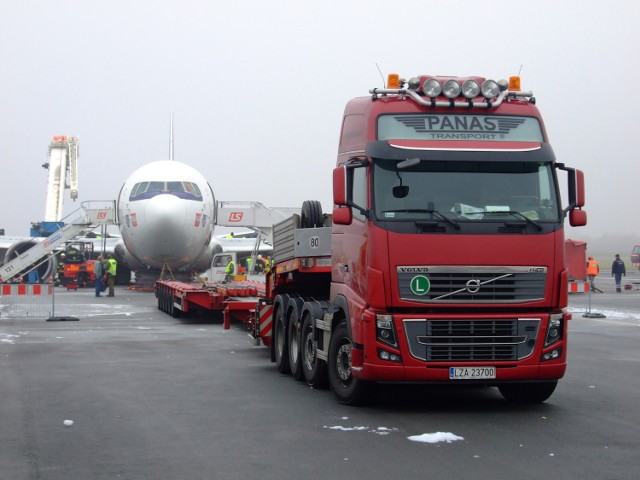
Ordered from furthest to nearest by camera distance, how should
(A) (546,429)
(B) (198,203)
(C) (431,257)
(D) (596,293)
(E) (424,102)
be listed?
(D) (596,293)
(B) (198,203)
(E) (424,102)
(C) (431,257)
(A) (546,429)

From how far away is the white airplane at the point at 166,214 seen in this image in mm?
32625

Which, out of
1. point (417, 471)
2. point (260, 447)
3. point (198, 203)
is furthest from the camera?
point (198, 203)

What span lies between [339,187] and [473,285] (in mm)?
1685

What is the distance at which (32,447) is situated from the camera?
27.1 ft

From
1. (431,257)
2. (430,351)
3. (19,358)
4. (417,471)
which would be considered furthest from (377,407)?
(19,358)

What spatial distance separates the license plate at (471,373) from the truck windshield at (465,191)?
4.89ft

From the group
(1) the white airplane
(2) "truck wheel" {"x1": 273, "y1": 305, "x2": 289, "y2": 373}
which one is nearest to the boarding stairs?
(1) the white airplane

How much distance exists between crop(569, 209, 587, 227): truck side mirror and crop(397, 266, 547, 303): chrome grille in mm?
685

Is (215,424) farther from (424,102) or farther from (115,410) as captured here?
(424,102)

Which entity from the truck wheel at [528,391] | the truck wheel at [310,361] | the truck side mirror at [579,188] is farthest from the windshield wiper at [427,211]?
the truck wheel at [310,361]

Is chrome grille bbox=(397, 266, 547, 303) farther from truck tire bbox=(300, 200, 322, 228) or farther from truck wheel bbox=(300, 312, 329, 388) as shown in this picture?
truck tire bbox=(300, 200, 322, 228)

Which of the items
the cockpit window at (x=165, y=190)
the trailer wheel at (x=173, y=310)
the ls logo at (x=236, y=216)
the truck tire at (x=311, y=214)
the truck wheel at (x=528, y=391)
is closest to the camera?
the truck wheel at (x=528, y=391)

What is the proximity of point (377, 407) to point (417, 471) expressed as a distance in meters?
3.20

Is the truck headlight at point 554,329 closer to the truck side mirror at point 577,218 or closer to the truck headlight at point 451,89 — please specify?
the truck side mirror at point 577,218
